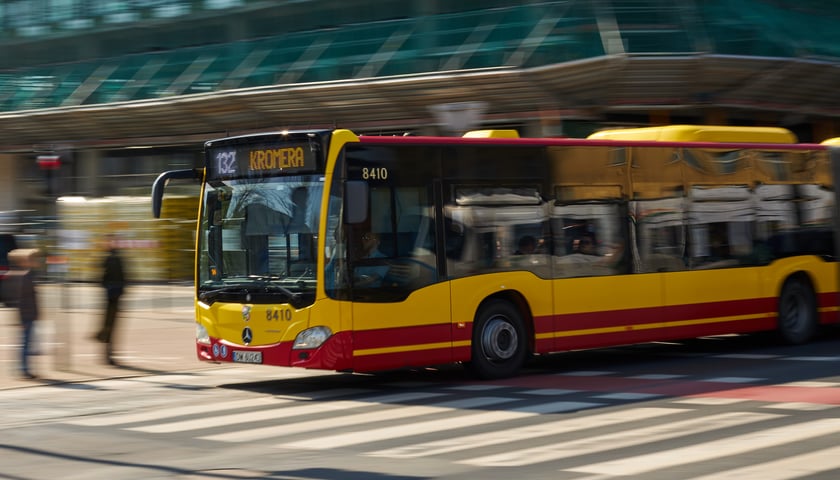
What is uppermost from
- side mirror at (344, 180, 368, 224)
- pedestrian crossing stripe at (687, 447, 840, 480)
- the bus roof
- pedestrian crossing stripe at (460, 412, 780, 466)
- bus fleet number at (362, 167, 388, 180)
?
the bus roof

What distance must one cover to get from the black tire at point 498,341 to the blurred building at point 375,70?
25.0 feet

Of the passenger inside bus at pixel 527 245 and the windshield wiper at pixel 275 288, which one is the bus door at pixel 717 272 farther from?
the windshield wiper at pixel 275 288

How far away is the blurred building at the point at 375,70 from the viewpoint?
2878cm

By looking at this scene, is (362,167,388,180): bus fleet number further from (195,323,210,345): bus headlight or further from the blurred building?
the blurred building

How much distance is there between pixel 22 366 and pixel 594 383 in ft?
21.9

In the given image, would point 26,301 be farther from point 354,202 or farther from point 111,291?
point 354,202

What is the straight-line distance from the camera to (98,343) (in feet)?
64.9

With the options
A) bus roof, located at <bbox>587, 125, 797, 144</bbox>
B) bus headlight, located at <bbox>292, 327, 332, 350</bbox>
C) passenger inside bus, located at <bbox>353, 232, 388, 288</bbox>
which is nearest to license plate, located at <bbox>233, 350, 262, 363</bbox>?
bus headlight, located at <bbox>292, 327, 332, 350</bbox>

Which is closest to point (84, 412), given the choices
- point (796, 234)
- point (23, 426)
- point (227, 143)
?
point (23, 426)

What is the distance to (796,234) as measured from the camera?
17.6m

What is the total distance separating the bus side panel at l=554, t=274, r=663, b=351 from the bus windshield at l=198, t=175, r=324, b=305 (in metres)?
3.16

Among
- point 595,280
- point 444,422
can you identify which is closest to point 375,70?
point 595,280

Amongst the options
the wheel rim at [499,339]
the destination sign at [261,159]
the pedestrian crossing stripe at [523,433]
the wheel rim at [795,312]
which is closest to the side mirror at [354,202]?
the destination sign at [261,159]

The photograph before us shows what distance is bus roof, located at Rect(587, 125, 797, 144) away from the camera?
1647 cm
